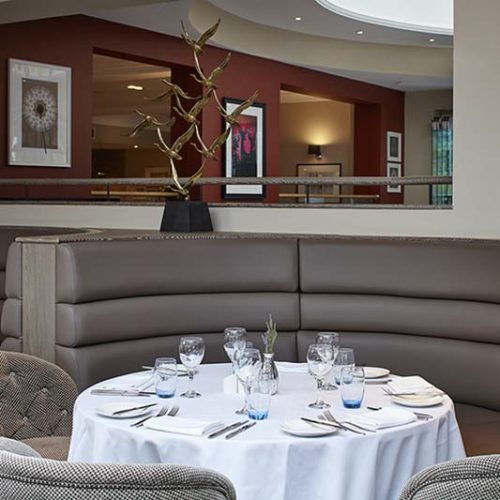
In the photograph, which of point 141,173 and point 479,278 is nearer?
point 479,278

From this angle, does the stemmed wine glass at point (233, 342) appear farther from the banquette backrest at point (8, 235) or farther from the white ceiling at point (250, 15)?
the white ceiling at point (250, 15)

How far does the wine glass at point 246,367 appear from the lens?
7.57 ft

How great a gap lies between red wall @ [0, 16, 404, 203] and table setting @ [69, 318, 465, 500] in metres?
4.75

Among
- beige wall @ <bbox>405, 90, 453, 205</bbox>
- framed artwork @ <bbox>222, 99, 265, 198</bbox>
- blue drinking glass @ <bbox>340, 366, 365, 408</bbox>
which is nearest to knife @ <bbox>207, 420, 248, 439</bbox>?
blue drinking glass @ <bbox>340, 366, 365, 408</bbox>

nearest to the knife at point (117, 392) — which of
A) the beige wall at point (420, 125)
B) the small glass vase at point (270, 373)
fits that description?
the small glass vase at point (270, 373)

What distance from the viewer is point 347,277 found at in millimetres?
3801

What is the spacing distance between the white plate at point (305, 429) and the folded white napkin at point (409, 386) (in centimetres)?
50

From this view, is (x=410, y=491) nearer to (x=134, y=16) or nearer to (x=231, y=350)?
(x=231, y=350)

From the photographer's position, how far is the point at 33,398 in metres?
2.83

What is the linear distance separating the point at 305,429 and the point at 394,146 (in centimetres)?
1070

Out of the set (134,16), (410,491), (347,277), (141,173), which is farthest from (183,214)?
(141,173)

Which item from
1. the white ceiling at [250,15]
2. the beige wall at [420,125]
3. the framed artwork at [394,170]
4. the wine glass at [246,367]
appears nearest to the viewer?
the wine glass at [246,367]

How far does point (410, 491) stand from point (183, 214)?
2945 mm

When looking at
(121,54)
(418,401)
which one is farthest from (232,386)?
(121,54)
